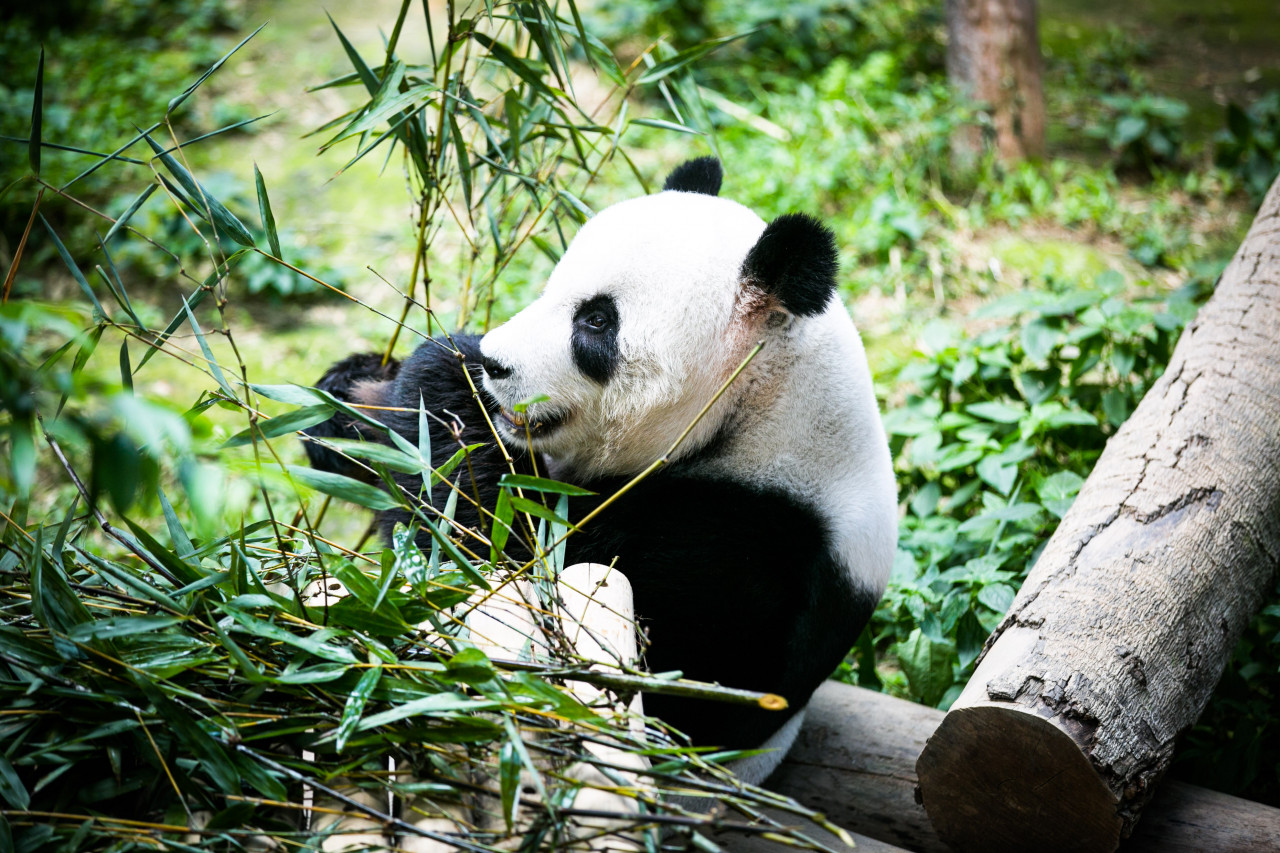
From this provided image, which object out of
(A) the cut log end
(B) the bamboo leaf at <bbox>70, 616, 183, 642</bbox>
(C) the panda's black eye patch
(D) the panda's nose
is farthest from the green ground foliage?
(A) the cut log end

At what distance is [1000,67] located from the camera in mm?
5523

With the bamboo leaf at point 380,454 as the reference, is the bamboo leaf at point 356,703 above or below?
below

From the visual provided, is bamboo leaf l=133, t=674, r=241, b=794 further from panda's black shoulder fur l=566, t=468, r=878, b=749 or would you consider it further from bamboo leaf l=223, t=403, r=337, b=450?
panda's black shoulder fur l=566, t=468, r=878, b=749

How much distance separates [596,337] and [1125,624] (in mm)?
1251

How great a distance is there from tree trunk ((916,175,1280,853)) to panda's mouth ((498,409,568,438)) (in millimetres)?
1033

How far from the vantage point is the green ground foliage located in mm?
1341

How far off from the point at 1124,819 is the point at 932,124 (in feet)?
15.6

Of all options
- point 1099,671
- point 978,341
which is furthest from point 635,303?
point 978,341

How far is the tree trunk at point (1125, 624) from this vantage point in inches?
65.3

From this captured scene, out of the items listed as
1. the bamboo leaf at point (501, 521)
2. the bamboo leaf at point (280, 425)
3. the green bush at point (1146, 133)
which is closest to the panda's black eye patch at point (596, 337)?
the bamboo leaf at point (501, 521)

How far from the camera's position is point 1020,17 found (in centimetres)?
546

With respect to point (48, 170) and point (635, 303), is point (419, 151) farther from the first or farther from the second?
point (48, 170)

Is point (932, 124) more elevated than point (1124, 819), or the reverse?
point (932, 124)

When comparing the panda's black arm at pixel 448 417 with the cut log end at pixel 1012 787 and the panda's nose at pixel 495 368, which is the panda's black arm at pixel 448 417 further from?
the cut log end at pixel 1012 787
